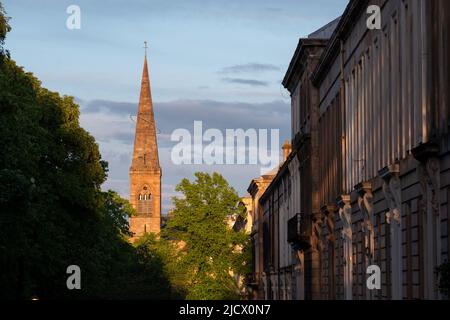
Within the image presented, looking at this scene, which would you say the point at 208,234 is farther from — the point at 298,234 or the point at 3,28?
the point at 3,28

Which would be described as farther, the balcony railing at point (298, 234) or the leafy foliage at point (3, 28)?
the balcony railing at point (298, 234)

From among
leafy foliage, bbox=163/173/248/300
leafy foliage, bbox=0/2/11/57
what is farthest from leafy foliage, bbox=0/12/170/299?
leafy foliage, bbox=163/173/248/300

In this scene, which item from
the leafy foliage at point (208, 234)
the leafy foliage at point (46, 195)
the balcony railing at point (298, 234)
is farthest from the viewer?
the leafy foliage at point (208, 234)

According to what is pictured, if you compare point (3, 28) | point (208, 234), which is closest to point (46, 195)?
point (3, 28)

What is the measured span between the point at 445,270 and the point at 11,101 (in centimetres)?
2054

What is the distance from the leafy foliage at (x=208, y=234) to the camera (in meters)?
119

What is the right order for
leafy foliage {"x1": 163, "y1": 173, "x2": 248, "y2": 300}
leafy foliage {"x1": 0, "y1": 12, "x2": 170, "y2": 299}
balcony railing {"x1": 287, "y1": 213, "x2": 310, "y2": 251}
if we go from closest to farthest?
leafy foliage {"x1": 0, "y1": 12, "x2": 170, "y2": 299} < balcony railing {"x1": 287, "y1": 213, "x2": 310, "y2": 251} < leafy foliage {"x1": 163, "y1": 173, "x2": 248, "y2": 300}

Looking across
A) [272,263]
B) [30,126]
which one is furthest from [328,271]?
[272,263]

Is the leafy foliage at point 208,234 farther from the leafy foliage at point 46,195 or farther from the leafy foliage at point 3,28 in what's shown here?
the leafy foliage at point 3,28

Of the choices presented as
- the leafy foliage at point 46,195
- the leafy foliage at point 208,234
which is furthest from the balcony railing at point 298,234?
the leafy foliage at point 208,234

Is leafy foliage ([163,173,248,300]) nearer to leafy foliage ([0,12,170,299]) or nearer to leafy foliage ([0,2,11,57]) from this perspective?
leafy foliage ([0,12,170,299])

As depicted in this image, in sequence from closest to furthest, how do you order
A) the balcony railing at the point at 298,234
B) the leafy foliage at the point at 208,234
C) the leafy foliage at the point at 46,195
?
1. the leafy foliage at the point at 46,195
2. the balcony railing at the point at 298,234
3. the leafy foliage at the point at 208,234

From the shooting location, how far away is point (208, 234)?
122 metres

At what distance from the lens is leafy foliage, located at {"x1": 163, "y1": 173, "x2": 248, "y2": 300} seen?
119 metres
